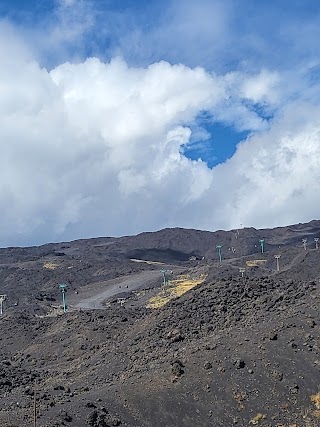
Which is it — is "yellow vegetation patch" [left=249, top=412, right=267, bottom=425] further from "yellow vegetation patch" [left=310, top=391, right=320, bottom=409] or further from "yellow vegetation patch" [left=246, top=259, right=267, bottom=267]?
"yellow vegetation patch" [left=246, top=259, right=267, bottom=267]

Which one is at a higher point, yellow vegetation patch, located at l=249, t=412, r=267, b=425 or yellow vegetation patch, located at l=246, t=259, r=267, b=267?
yellow vegetation patch, located at l=246, t=259, r=267, b=267

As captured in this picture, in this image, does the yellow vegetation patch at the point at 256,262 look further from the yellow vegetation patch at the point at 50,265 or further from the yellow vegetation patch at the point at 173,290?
the yellow vegetation patch at the point at 50,265

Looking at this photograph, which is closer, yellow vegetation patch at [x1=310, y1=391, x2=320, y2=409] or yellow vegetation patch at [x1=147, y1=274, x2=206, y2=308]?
yellow vegetation patch at [x1=310, y1=391, x2=320, y2=409]

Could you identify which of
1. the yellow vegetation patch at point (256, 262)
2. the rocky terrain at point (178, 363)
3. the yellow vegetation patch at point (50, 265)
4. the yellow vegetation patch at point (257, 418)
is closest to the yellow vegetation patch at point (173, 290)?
the rocky terrain at point (178, 363)

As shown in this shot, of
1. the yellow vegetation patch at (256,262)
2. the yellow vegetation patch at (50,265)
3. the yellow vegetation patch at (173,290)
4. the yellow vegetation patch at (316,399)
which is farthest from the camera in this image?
the yellow vegetation patch at (50,265)

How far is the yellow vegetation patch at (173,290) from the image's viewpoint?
7850 centimetres

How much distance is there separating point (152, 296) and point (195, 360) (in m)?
53.6

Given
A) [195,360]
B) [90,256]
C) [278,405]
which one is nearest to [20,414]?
[195,360]

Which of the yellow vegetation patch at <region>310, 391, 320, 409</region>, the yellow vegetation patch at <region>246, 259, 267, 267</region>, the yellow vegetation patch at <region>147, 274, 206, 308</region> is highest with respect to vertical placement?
the yellow vegetation patch at <region>246, 259, 267, 267</region>

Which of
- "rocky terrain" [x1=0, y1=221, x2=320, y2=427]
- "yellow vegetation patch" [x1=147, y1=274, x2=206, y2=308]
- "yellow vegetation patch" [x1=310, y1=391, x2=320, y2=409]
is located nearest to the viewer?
"rocky terrain" [x1=0, y1=221, x2=320, y2=427]

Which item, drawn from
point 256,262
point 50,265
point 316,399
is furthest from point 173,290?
point 316,399

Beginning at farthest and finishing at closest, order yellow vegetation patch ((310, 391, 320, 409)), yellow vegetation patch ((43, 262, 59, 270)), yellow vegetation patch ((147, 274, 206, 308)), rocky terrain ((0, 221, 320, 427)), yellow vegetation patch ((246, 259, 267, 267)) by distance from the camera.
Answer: yellow vegetation patch ((43, 262, 59, 270)) < yellow vegetation patch ((246, 259, 267, 267)) < yellow vegetation patch ((147, 274, 206, 308)) < yellow vegetation patch ((310, 391, 320, 409)) < rocky terrain ((0, 221, 320, 427))

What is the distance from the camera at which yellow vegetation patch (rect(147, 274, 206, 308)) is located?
78.5m

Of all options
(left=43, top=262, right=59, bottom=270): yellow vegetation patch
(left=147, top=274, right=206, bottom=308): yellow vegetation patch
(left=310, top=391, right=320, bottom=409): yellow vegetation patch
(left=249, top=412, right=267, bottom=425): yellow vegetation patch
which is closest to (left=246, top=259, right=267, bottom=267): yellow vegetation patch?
(left=147, top=274, right=206, bottom=308): yellow vegetation patch
